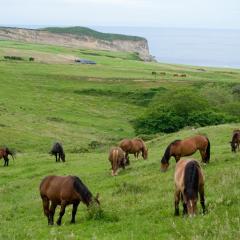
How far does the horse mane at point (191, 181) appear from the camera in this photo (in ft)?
40.1

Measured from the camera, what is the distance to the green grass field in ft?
41.5

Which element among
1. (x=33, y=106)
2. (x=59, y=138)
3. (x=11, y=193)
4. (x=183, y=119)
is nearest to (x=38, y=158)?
(x=11, y=193)

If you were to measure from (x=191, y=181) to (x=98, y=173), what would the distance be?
15.2 m

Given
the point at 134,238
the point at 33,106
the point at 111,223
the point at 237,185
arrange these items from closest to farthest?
the point at 134,238 → the point at 111,223 → the point at 237,185 → the point at 33,106

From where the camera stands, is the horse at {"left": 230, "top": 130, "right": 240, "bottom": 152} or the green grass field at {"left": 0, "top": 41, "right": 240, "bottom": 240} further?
the horse at {"left": 230, "top": 130, "right": 240, "bottom": 152}

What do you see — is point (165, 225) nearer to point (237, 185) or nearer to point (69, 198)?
point (69, 198)

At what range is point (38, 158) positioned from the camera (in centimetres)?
3669

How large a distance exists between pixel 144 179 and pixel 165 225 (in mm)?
9375

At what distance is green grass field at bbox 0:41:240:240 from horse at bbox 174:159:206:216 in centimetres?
36

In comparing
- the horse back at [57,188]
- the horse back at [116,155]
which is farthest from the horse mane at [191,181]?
the horse back at [116,155]

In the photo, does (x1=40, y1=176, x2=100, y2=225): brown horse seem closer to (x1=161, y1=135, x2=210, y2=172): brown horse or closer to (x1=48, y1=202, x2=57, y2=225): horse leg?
(x1=48, y1=202, x2=57, y2=225): horse leg

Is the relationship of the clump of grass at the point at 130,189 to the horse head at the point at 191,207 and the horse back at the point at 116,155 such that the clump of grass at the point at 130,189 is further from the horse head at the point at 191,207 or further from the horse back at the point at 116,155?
the horse head at the point at 191,207

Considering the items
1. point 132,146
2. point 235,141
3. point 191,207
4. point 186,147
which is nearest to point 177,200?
point 191,207

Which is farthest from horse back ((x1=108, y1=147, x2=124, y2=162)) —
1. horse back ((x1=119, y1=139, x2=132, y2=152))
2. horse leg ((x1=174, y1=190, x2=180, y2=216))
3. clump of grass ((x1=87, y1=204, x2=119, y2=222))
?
horse leg ((x1=174, y1=190, x2=180, y2=216))
